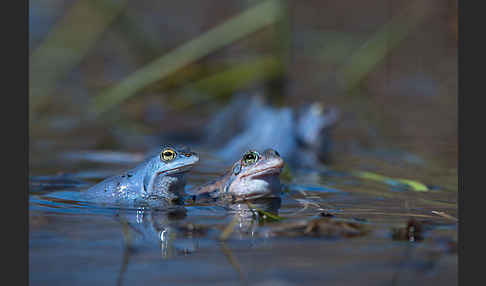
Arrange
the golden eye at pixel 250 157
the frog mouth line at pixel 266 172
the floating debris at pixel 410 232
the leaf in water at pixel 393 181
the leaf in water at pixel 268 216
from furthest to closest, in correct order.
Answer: the leaf in water at pixel 393 181 → the golden eye at pixel 250 157 → the frog mouth line at pixel 266 172 → the leaf in water at pixel 268 216 → the floating debris at pixel 410 232

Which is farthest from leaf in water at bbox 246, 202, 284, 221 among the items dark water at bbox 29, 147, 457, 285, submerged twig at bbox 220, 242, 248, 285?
submerged twig at bbox 220, 242, 248, 285

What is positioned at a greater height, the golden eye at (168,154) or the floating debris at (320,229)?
the golden eye at (168,154)

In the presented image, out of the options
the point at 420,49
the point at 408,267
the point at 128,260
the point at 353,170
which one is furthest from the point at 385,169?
the point at 420,49

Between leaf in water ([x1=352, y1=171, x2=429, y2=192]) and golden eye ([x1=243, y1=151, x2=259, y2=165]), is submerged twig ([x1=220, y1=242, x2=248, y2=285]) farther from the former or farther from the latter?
leaf in water ([x1=352, y1=171, x2=429, y2=192])

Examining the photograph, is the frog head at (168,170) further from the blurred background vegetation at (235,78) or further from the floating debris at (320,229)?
the blurred background vegetation at (235,78)

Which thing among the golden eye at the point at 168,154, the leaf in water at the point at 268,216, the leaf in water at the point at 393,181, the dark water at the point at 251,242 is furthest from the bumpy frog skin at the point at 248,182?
the leaf in water at the point at 393,181

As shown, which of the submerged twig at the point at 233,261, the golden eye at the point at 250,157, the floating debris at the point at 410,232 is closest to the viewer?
the submerged twig at the point at 233,261
